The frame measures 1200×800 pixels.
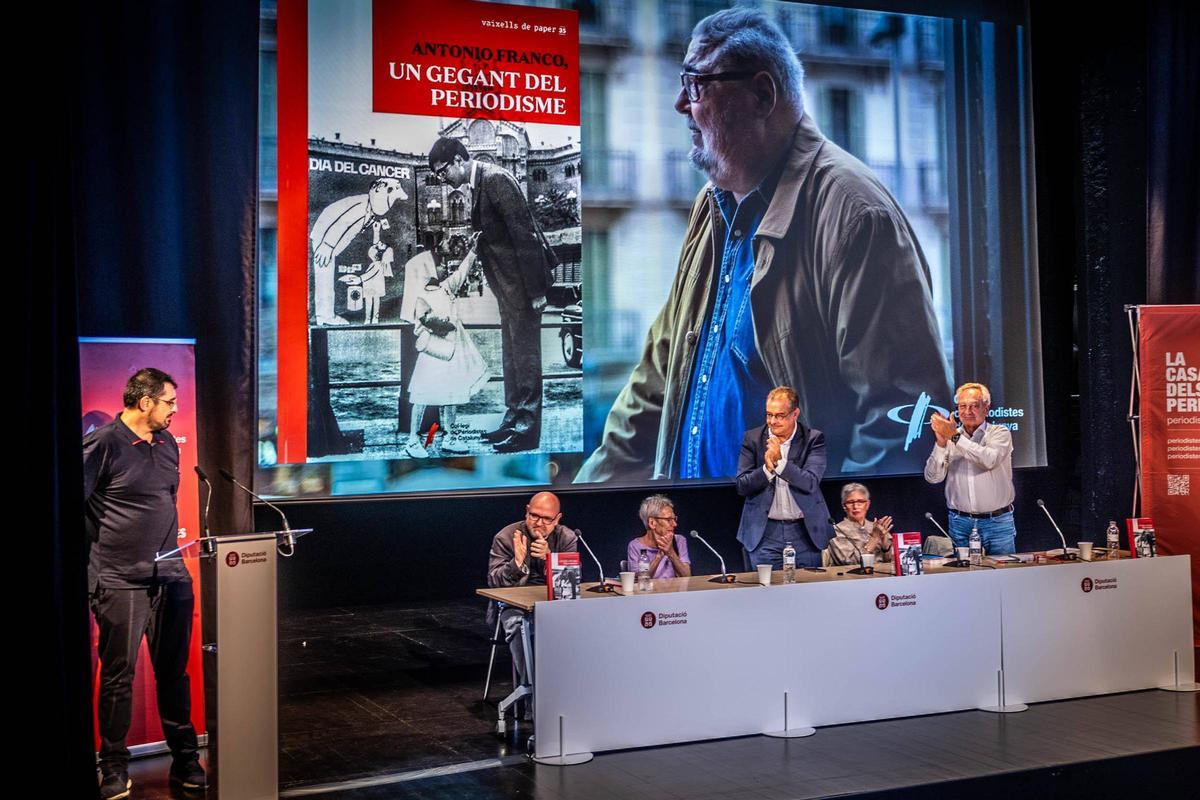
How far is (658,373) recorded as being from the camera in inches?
265

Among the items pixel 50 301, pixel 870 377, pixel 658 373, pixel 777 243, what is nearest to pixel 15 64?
pixel 50 301

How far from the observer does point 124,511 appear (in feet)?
14.1

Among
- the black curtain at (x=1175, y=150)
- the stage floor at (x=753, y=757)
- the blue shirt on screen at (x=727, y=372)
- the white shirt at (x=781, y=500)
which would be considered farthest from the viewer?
the black curtain at (x=1175, y=150)

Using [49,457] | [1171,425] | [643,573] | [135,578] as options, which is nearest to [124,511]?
[135,578]

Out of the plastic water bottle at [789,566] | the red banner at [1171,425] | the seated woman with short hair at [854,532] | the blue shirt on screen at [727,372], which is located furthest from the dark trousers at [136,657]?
the red banner at [1171,425]

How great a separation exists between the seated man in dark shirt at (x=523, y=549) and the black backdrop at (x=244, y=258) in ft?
3.70

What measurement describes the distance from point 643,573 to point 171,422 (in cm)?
193

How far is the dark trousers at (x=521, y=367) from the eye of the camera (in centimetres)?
639

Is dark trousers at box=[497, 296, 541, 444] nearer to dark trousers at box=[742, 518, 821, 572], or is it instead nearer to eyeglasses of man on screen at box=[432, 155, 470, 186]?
eyeglasses of man on screen at box=[432, 155, 470, 186]

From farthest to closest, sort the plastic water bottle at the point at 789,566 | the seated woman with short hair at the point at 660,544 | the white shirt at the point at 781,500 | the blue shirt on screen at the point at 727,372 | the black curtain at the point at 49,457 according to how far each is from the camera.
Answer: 1. the blue shirt on screen at the point at 727,372
2. the white shirt at the point at 781,500
3. the seated woman with short hair at the point at 660,544
4. the plastic water bottle at the point at 789,566
5. the black curtain at the point at 49,457

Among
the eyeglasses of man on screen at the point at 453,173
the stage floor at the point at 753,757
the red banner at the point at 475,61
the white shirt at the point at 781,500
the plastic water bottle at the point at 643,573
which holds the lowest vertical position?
the stage floor at the point at 753,757

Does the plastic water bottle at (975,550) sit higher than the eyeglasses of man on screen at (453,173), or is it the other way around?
the eyeglasses of man on screen at (453,173)

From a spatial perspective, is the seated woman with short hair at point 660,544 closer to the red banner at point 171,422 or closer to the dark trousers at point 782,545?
the dark trousers at point 782,545

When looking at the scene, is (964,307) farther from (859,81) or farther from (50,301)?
(50,301)
